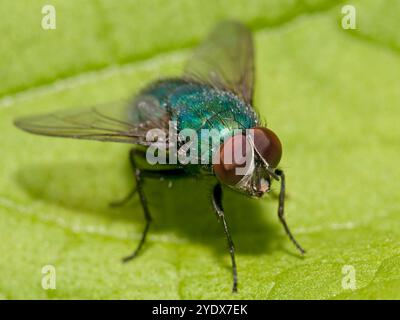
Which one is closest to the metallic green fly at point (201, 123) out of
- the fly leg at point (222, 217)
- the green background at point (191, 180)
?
the fly leg at point (222, 217)

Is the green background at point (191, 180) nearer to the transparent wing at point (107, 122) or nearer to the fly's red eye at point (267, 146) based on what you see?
the transparent wing at point (107, 122)

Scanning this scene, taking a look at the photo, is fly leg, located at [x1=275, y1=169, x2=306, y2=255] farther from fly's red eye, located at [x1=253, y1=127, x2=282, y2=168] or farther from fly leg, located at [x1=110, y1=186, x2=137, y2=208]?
fly leg, located at [x1=110, y1=186, x2=137, y2=208]

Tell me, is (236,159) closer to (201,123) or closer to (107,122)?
(201,123)

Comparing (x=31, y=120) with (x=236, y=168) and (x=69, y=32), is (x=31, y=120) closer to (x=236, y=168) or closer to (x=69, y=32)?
(x=69, y=32)

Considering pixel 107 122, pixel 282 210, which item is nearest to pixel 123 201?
pixel 107 122

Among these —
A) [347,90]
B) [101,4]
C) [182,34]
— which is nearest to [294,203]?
[347,90]

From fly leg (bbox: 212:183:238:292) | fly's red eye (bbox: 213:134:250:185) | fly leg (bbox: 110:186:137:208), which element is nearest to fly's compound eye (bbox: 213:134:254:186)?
fly's red eye (bbox: 213:134:250:185)

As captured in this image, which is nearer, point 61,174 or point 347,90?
point 61,174
